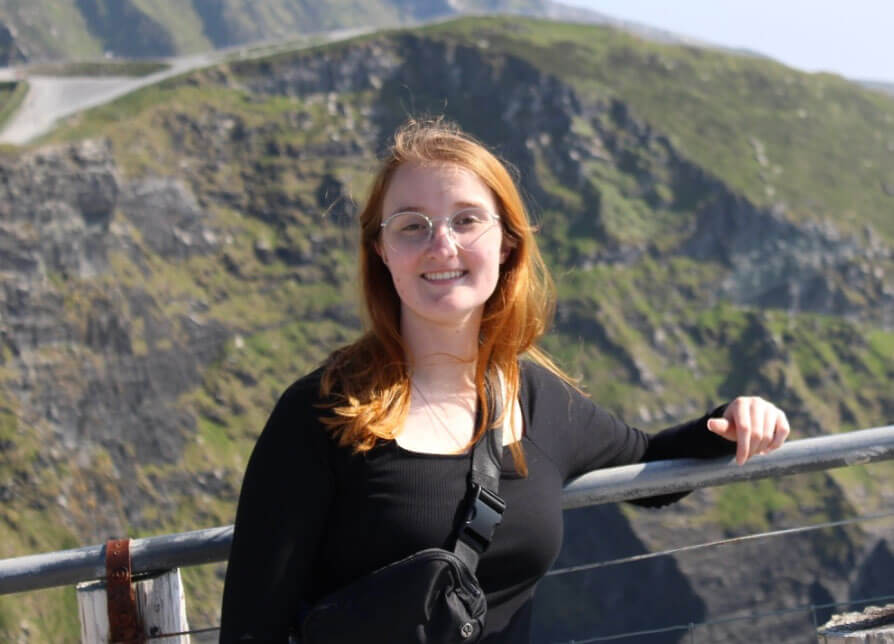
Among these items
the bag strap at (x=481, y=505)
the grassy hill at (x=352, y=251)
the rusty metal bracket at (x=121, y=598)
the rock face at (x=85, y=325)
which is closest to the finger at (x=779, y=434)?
the bag strap at (x=481, y=505)

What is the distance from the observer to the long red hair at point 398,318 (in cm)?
395

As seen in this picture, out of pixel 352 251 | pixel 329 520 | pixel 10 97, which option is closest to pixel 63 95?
pixel 10 97

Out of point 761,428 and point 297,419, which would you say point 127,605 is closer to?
point 297,419

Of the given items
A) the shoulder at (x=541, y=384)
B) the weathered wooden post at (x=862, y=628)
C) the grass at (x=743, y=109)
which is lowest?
the grass at (x=743, y=109)

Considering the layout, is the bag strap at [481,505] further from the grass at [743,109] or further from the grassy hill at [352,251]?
the grass at [743,109]

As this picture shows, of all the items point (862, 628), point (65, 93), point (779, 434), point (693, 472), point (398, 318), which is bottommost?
point (65, 93)

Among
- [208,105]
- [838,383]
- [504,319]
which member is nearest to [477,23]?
[208,105]

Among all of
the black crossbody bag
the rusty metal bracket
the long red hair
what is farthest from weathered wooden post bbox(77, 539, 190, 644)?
the long red hair

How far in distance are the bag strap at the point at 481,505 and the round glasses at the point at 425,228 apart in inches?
31.7

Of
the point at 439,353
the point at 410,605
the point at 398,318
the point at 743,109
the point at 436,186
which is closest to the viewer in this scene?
the point at 410,605

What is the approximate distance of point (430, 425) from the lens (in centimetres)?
412

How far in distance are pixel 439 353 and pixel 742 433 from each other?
1389 millimetres

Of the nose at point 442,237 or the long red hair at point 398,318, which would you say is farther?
the nose at point 442,237

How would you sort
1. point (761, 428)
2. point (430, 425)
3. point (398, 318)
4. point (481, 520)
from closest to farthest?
point (481, 520) < point (430, 425) < point (398, 318) < point (761, 428)
